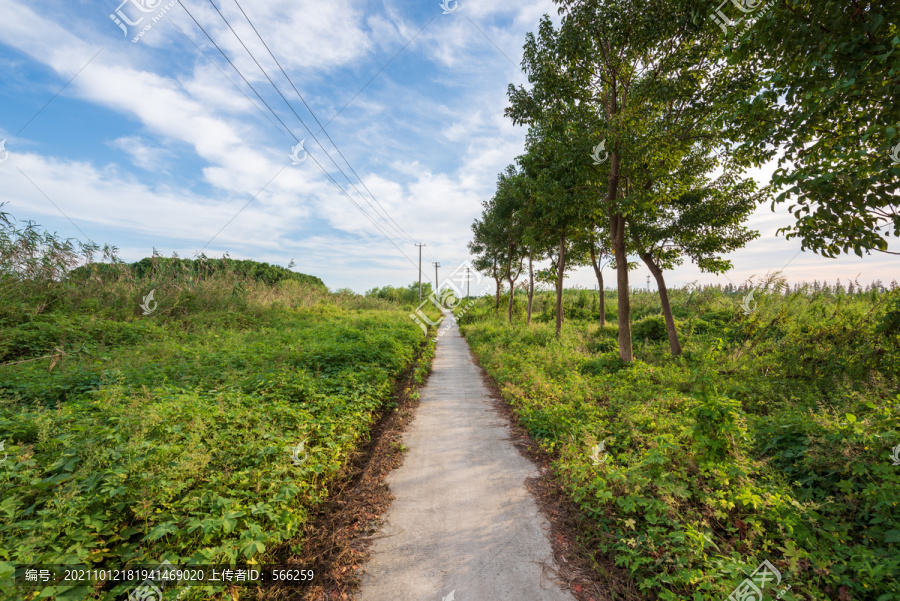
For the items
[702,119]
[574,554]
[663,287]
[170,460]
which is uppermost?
[702,119]

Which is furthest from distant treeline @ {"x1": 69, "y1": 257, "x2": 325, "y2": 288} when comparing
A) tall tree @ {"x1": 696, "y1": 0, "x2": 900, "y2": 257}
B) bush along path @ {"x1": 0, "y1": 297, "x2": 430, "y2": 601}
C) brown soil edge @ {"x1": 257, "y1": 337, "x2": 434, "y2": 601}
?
tall tree @ {"x1": 696, "y1": 0, "x2": 900, "y2": 257}

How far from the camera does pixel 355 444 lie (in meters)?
5.39

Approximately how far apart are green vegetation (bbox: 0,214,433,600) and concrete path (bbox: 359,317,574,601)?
931mm

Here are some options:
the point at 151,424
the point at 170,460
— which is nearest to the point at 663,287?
the point at 170,460

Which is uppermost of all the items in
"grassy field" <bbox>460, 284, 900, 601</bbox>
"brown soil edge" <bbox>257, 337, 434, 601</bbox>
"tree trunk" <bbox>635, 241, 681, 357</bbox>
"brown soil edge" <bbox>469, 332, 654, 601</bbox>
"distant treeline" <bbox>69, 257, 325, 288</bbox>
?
"distant treeline" <bbox>69, 257, 325, 288</bbox>

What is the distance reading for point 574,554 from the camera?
3.15 metres

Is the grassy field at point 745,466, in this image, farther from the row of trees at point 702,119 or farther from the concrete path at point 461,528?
the row of trees at point 702,119

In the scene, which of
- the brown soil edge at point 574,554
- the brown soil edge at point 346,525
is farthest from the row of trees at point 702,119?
the brown soil edge at point 346,525

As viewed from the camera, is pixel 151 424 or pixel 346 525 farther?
pixel 151 424

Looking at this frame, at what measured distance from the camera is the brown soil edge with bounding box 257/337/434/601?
9.20 feet

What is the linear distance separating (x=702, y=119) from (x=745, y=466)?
771 cm

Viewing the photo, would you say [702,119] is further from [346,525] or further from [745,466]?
[346,525]

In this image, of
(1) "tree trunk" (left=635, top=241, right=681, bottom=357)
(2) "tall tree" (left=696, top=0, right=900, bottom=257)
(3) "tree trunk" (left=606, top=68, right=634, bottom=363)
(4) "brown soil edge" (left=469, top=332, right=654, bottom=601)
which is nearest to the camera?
(4) "brown soil edge" (left=469, top=332, right=654, bottom=601)

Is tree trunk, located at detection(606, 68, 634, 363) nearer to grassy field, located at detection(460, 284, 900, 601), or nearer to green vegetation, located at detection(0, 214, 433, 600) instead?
grassy field, located at detection(460, 284, 900, 601)
